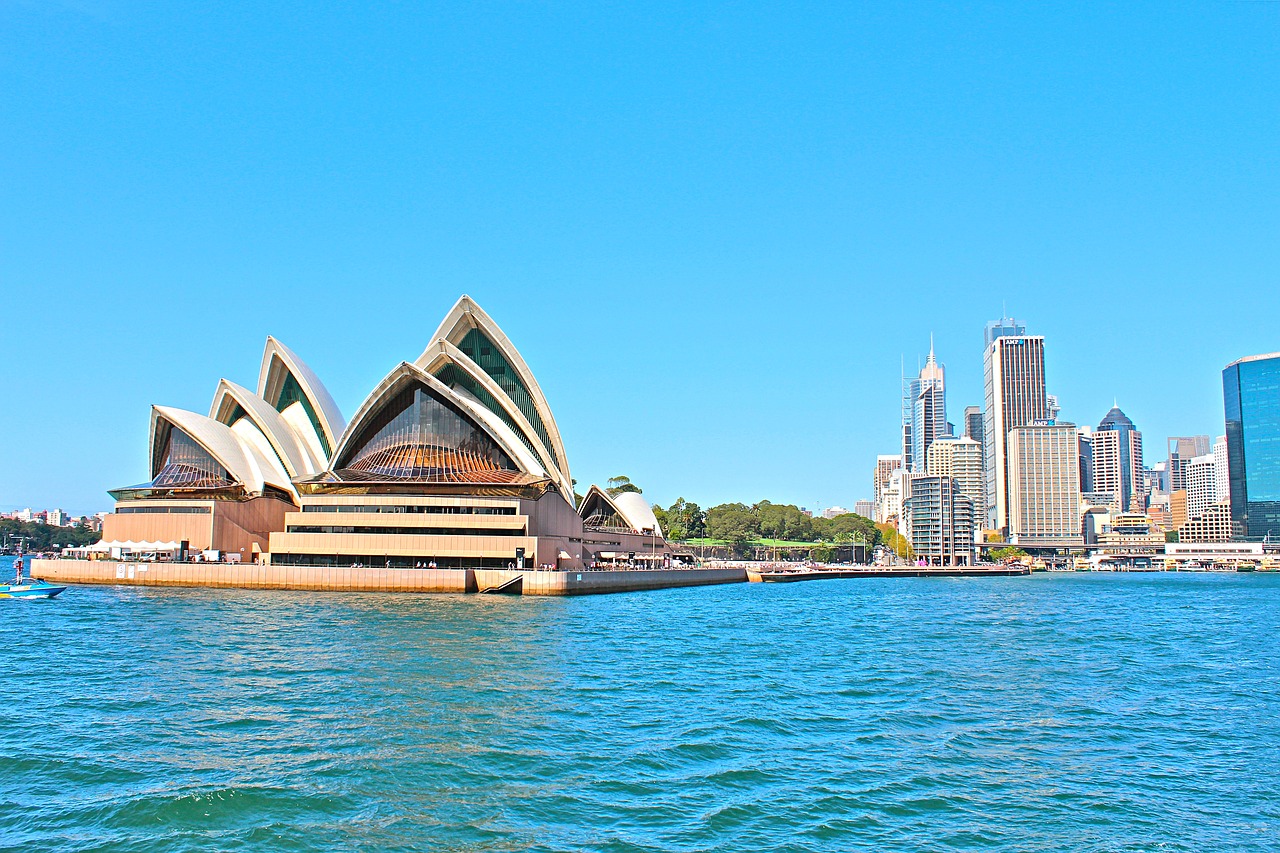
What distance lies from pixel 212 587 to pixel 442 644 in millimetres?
32947

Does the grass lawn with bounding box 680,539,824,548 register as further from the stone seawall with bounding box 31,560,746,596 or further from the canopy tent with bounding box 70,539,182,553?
the canopy tent with bounding box 70,539,182,553

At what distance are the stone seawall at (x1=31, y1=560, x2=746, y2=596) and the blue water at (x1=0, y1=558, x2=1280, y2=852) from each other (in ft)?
66.4

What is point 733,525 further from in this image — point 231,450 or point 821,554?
point 231,450

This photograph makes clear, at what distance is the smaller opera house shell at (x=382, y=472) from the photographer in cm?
5912

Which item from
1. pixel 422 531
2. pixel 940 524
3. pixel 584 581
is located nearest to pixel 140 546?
→ pixel 422 531

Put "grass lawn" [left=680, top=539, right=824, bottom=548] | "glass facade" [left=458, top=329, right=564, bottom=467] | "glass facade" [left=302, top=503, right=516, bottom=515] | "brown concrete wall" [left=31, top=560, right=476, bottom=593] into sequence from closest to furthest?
"brown concrete wall" [left=31, top=560, right=476, bottom=593] < "glass facade" [left=302, top=503, right=516, bottom=515] < "glass facade" [left=458, top=329, right=564, bottom=467] < "grass lawn" [left=680, top=539, right=824, bottom=548]

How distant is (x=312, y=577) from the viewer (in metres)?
55.9

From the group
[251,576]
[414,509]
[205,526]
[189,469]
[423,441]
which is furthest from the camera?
[189,469]

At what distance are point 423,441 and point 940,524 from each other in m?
122

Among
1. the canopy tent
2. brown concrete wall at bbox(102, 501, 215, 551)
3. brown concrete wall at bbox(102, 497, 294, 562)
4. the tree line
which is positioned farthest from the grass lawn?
the canopy tent

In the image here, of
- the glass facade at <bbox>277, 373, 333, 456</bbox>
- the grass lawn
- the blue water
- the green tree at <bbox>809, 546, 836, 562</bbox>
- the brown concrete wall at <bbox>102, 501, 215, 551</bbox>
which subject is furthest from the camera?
the green tree at <bbox>809, 546, 836, 562</bbox>

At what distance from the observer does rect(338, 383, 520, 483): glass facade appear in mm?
65062

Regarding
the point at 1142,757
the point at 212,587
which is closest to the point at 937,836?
the point at 1142,757

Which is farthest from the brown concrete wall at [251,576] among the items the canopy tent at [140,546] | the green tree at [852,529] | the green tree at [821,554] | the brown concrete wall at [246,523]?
the green tree at [852,529]
